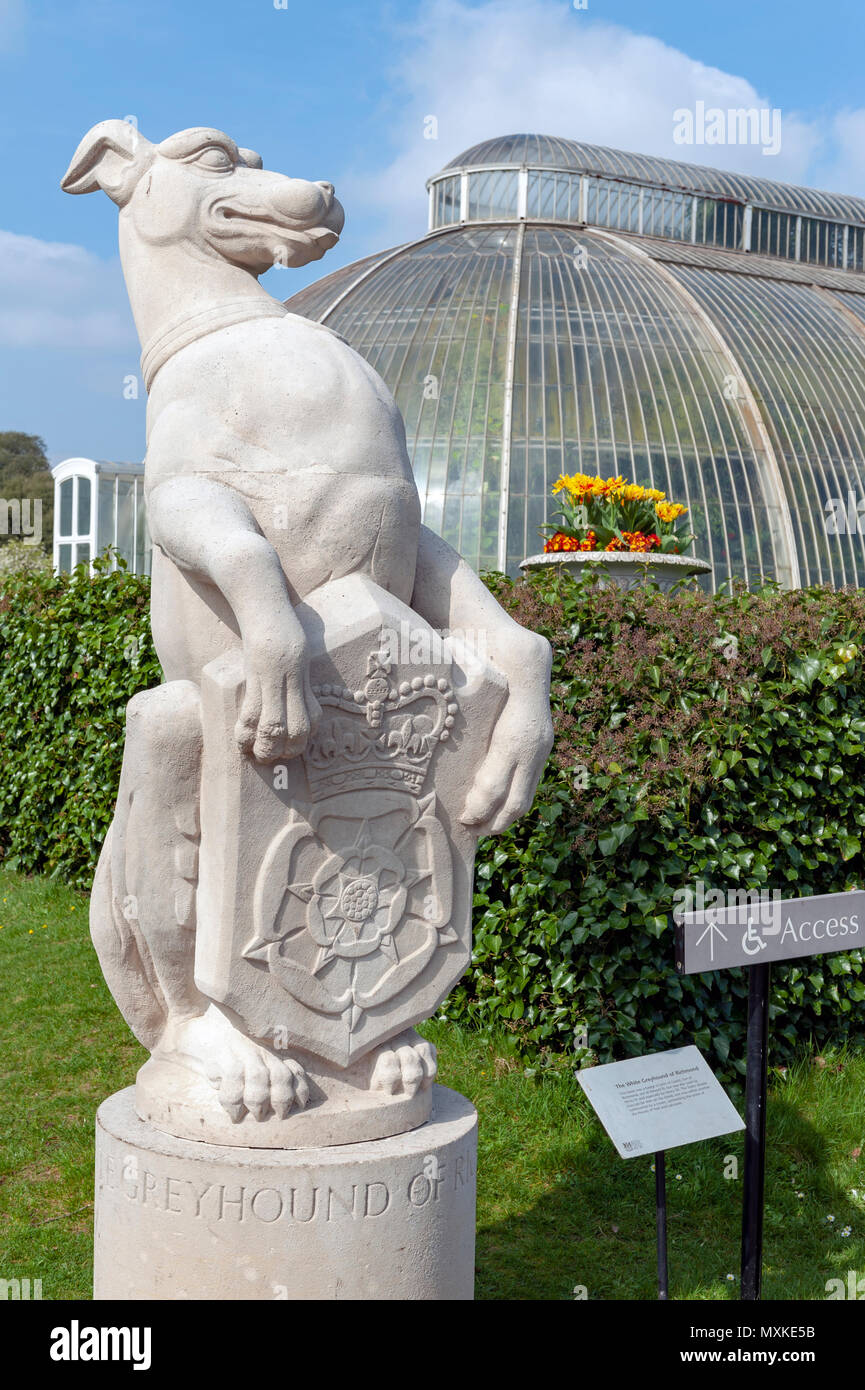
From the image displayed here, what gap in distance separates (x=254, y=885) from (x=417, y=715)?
0.50m

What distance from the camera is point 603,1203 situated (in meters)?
4.54

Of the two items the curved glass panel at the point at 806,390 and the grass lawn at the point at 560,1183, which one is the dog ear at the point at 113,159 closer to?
the grass lawn at the point at 560,1183

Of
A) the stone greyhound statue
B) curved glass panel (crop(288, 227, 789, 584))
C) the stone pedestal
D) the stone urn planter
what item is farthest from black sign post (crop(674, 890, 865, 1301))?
curved glass panel (crop(288, 227, 789, 584))

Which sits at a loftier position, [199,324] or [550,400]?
[550,400]

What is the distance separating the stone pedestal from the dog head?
1.98 metres

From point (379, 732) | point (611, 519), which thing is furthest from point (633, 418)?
point (379, 732)

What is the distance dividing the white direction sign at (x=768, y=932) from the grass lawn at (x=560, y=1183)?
1.21 m

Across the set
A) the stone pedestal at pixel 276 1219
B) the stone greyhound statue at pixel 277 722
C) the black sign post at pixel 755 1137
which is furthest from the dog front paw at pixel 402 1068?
the black sign post at pixel 755 1137

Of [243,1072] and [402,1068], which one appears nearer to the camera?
[243,1072]

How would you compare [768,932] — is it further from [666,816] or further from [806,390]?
[806,390]

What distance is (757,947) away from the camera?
3.40 m

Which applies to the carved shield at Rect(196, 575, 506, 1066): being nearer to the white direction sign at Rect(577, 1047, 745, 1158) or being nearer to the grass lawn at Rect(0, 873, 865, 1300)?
the white direction sign at Rect(577, 1047, 745, 1158)

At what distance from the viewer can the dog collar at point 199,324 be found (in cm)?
287

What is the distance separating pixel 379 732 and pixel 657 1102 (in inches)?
57.0
